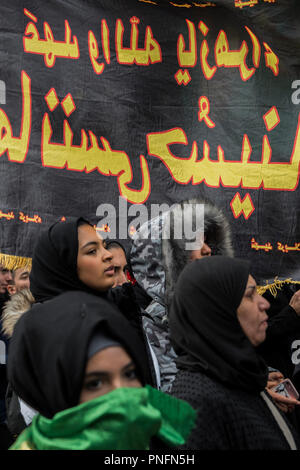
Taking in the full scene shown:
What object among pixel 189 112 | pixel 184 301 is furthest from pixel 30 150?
pixel 184 301

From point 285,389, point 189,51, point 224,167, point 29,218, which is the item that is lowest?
point 285,389

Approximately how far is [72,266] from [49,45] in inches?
59.2

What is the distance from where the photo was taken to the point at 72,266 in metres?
2.53

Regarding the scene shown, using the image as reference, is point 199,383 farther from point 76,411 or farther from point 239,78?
point 239,78

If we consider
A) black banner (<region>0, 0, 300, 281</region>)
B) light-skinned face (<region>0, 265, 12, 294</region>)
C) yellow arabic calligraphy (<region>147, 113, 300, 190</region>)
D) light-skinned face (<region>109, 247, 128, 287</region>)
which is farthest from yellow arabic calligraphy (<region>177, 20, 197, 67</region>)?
light-skinned face (<region>0, 265, 12, 294</region>)

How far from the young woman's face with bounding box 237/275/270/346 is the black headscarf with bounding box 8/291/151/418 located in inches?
18.2

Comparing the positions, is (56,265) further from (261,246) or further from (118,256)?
(261,246)

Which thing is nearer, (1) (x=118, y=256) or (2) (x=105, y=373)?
(2) (x=105, y=373)

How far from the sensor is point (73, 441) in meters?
1.29

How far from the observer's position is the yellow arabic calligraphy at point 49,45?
331 cm

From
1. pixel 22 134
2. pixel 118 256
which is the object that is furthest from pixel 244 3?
pixel 118 256

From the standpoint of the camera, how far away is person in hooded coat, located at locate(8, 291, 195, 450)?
128cm

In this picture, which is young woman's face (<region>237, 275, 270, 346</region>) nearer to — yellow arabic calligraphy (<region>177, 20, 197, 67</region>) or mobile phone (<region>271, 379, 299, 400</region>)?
mobile phone (<region>271, 379, 299, 400</region>)

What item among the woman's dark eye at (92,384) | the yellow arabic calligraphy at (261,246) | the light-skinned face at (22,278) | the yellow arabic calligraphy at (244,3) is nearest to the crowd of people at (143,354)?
the woman's dark eye at (92,384)
